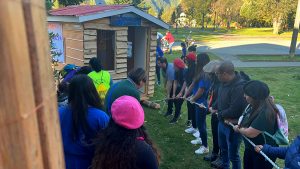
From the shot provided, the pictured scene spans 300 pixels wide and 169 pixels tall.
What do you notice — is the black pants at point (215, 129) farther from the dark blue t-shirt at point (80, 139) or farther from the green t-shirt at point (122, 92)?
the dark blue t-shirt at point (80, 139)

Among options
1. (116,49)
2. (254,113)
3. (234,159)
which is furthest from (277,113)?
(116,49)

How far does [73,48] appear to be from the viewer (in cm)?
851

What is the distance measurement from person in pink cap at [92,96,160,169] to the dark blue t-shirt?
1.33ft

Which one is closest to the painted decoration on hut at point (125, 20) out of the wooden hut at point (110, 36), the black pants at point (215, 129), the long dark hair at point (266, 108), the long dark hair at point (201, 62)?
the wooden hut at point (110, 36)

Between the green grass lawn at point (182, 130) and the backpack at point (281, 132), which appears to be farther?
the green grass lawn at point (182, 130)

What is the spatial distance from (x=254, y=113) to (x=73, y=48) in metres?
6.14

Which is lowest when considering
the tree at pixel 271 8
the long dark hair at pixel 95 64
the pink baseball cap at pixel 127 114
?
the long dark hair at pixel 95 64

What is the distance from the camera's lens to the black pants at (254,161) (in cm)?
384

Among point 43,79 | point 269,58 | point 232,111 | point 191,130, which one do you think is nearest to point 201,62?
point 232,111

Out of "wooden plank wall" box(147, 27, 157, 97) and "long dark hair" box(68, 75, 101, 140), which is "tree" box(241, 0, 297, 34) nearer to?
"wooden plank wall" box(147, 27, 157, 97)

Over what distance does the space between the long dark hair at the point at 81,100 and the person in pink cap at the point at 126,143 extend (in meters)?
0.41

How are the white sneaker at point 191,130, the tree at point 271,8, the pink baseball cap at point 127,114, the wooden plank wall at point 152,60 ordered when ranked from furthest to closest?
the tree at point 271,8 → the wooden plank wall at point 152,60 → the white sneaker at point 191,130 → the pink baseball cap at point 127,114

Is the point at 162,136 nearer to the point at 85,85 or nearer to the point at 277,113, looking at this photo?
the point at 277,113

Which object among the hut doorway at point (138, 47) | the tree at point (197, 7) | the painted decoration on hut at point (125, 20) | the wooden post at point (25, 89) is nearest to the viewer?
the wooden post at point (25, 89)
